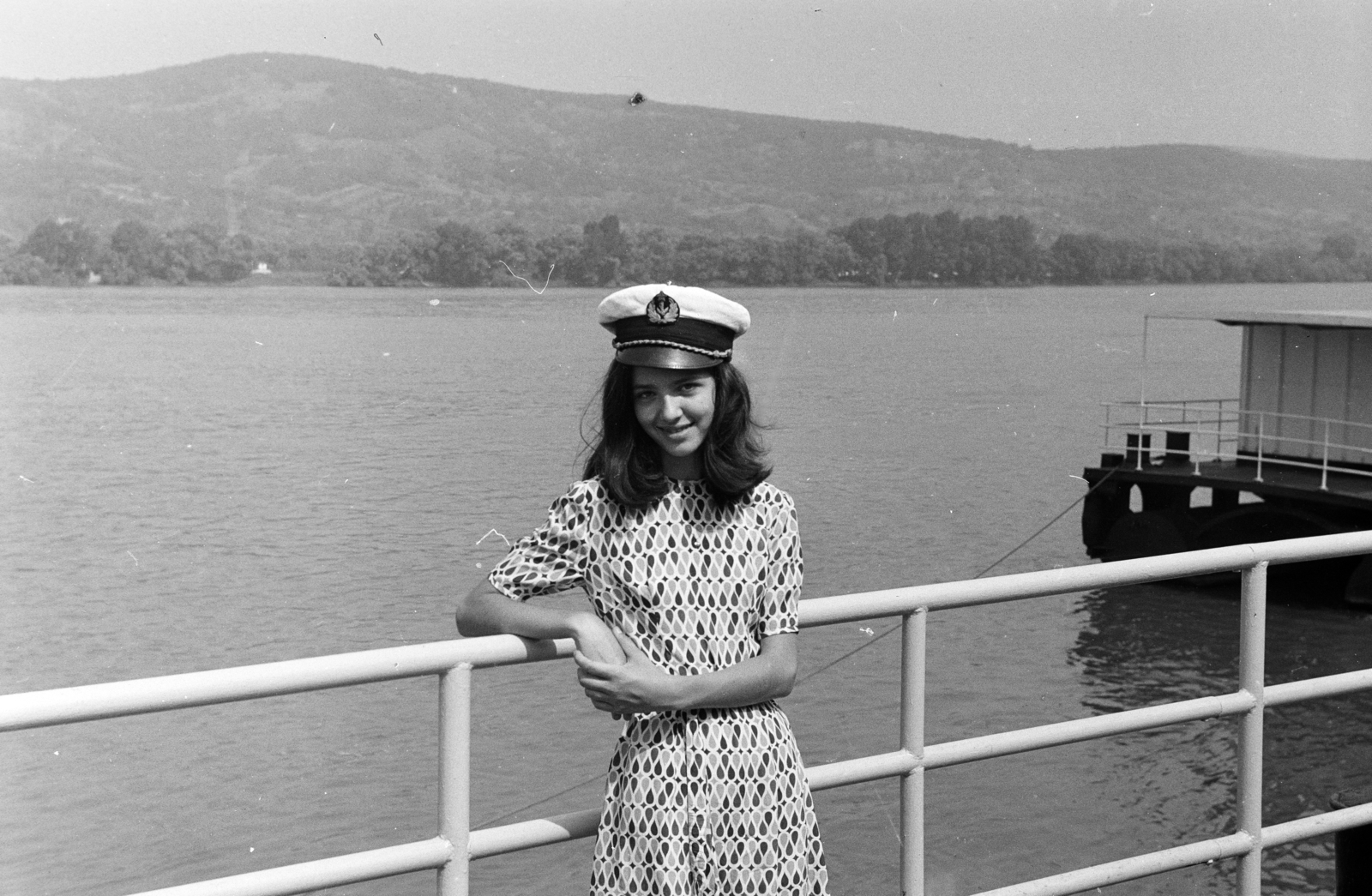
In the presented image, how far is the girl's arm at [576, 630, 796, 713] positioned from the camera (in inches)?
78.4

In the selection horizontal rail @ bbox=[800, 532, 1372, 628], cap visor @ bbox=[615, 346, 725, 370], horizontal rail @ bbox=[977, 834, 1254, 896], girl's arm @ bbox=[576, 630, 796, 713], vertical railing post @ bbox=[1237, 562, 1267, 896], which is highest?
cap visor @ bbox=[615, 346, 725, 370]

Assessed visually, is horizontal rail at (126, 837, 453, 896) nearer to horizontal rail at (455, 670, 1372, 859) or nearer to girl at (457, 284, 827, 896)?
horizontal rail at (455, 670, 1372, 859)

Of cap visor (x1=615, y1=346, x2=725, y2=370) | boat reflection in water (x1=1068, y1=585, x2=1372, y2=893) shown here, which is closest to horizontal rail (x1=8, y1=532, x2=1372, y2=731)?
cap visor (x1=615, y1=346, x2=725, y2=370)

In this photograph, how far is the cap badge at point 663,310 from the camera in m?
2.09

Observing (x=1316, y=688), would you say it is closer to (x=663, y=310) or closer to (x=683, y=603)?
(x=683, y=603)

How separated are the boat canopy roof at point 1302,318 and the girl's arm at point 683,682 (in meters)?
24.2

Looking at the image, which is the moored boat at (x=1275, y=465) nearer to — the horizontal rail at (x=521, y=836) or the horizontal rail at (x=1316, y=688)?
the horizontal rail at (x=1316, y=688)

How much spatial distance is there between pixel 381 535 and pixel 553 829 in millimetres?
46318

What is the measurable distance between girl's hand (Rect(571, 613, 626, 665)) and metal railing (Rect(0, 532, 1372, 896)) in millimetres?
49

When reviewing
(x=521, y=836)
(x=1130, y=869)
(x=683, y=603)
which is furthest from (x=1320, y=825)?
(x=521, y=836)

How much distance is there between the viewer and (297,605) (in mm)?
44844

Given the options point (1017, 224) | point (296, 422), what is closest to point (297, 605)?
point (296, 422)

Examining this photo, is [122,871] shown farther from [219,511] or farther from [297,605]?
[219,511]

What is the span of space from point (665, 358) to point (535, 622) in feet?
1.21
